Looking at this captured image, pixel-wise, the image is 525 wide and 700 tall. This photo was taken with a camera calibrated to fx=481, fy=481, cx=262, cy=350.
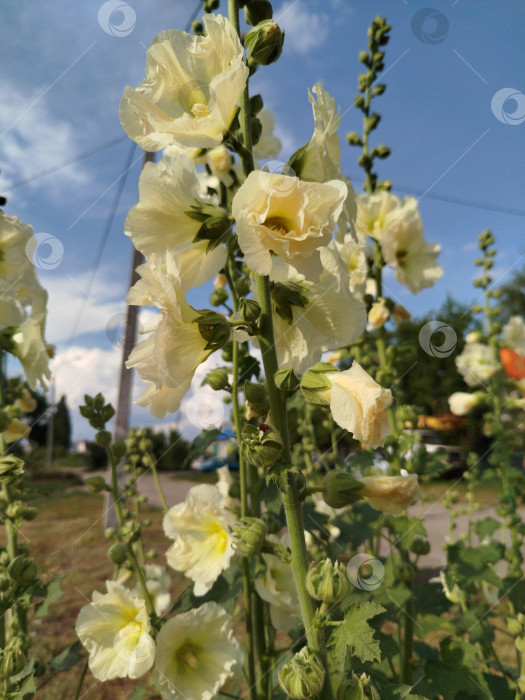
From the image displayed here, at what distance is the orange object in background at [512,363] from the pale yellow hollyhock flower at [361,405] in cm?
236

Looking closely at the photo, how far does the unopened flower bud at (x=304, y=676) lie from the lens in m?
0.71

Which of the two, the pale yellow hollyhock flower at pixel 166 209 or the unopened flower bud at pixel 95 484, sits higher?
the pale yellow hollyhock flower at pixel 166 209

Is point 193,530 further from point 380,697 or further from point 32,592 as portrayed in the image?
point 380,697

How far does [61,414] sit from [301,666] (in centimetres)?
1817

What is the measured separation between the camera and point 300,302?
915 millimetres

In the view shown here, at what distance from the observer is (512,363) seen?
115 inches

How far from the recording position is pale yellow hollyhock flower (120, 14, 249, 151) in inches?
32.4

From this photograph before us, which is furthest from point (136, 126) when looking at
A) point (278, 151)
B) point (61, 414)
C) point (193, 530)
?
point (61, 414)

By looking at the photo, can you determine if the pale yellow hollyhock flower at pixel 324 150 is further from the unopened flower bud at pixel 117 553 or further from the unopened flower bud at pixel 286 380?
the unopened flower bud at pixel 117 553

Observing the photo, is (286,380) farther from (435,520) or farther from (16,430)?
(435,520)

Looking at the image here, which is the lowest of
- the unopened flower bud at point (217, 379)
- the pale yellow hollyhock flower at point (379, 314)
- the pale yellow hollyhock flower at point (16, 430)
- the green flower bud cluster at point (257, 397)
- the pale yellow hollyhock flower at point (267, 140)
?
the pale yellow hollyhock flower at point (16, 430)

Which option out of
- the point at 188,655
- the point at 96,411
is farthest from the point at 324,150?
the point at 188,655

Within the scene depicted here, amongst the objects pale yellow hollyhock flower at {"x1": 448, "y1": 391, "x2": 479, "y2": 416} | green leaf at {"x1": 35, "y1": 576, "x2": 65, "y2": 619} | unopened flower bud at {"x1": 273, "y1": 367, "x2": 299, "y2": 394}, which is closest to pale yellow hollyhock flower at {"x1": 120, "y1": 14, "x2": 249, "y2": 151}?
unopened flower bud at {"x1": 273, "y1": 367, "x2": 299, "y2": 394}

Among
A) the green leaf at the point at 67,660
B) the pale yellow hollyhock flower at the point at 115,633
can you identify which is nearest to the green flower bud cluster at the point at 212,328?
the pale yellow hollyhock flower at the point at 115,633
